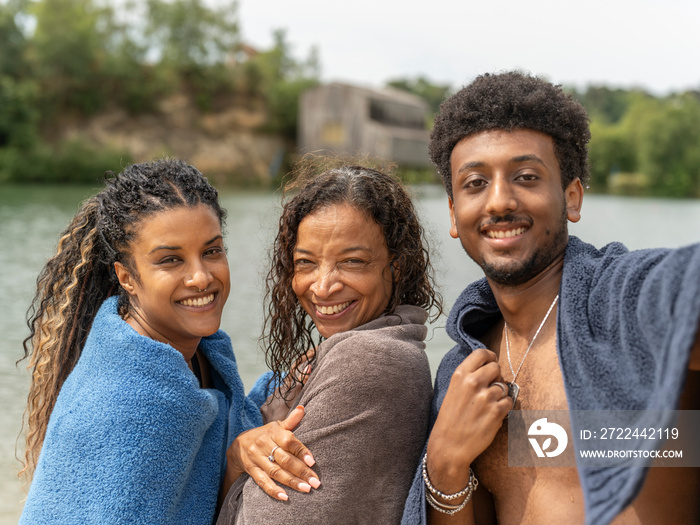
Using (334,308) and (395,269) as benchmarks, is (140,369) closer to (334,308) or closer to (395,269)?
(334,308)

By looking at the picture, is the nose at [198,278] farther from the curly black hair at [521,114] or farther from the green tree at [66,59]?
the green tree at [66,59]

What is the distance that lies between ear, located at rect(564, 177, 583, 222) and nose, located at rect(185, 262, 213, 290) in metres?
1.26

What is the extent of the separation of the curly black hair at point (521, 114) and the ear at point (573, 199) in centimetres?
2

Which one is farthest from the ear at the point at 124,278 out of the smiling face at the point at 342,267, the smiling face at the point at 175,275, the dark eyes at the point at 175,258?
the smiling face at the point at 342,267

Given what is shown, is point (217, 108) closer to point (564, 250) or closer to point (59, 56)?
point (59, 56)

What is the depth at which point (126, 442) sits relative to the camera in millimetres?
2064

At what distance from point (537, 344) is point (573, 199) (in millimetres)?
480

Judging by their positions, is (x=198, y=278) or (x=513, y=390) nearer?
(x=513, y=390)

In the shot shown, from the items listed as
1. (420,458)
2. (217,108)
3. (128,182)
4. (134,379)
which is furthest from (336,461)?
(217,108)

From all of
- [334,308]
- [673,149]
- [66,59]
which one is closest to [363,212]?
[334,308]

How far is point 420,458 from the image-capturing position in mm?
2043

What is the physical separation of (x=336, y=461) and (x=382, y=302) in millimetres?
638

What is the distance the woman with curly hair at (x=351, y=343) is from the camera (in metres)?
1.92

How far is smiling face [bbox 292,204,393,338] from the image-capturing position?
225 centimetres
